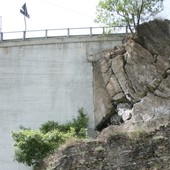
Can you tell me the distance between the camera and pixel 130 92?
76.5 ft

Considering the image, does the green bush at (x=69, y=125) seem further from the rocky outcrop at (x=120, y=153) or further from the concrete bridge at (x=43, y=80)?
the rocky outcrop at (x=120, y=153)

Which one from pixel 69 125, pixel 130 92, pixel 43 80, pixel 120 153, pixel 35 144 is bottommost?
pixel 35 144

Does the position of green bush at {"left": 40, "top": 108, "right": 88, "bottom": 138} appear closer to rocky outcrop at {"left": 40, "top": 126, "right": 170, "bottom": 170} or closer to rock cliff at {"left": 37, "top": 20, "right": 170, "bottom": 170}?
rock cliff at {"left": 37, "top": 20, "right": 170, "bottom": 170}

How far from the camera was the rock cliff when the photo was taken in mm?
17516

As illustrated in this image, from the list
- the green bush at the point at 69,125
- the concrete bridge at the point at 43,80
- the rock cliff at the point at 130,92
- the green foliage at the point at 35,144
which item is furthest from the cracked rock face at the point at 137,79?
the green foliage at the point at 35,144

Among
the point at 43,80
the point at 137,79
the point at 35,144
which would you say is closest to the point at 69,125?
the point at 43,80

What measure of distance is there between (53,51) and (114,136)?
1004 centimetres

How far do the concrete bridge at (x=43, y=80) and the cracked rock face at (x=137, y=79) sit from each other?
0.86m

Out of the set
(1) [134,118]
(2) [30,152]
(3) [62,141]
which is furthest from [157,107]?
(2) [30,152]

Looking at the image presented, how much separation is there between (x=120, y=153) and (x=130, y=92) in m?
6.77

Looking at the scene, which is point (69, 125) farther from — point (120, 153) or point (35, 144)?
point (120, 153)

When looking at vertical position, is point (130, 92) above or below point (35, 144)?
above

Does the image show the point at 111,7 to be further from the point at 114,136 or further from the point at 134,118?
the point at 114,136

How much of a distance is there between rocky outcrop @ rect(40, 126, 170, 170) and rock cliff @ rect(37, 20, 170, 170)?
0.11ft
